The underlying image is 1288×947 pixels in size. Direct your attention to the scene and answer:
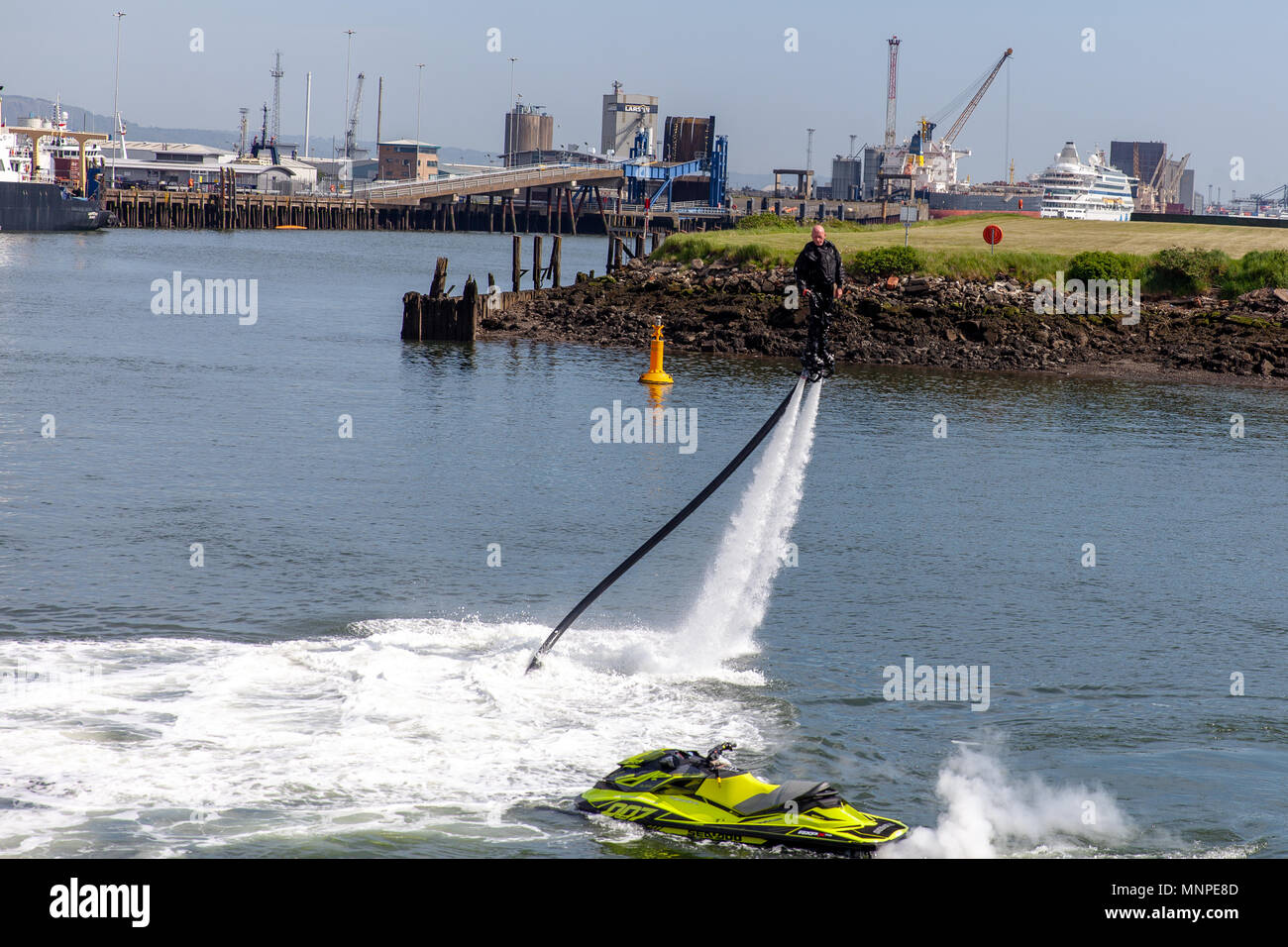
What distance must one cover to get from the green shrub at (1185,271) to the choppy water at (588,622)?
2013 cm

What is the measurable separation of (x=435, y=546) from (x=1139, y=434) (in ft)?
82.8

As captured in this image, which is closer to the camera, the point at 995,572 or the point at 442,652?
the point at 442,652

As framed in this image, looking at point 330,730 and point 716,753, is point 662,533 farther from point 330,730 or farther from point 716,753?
point 330,730

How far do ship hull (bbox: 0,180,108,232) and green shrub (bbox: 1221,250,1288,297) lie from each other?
114m

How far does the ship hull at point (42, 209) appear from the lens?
133625mm

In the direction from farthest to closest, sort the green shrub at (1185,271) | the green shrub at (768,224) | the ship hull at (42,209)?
the ship hull at (42,209) < the green shrub at (768,224) < the green shrub at (1185,271)

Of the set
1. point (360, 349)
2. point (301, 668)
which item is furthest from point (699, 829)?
point (360, 349)

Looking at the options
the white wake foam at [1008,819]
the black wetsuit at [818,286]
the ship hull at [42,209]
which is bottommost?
the white wake foam at [1008,819]

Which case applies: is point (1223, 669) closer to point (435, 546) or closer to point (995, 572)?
point (995, 572)

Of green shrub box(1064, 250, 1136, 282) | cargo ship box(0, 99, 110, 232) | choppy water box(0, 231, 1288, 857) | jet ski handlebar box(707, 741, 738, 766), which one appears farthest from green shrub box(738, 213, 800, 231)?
jet ski handlebar box(707, 741, 738, 766)

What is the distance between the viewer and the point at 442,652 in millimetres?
19875
